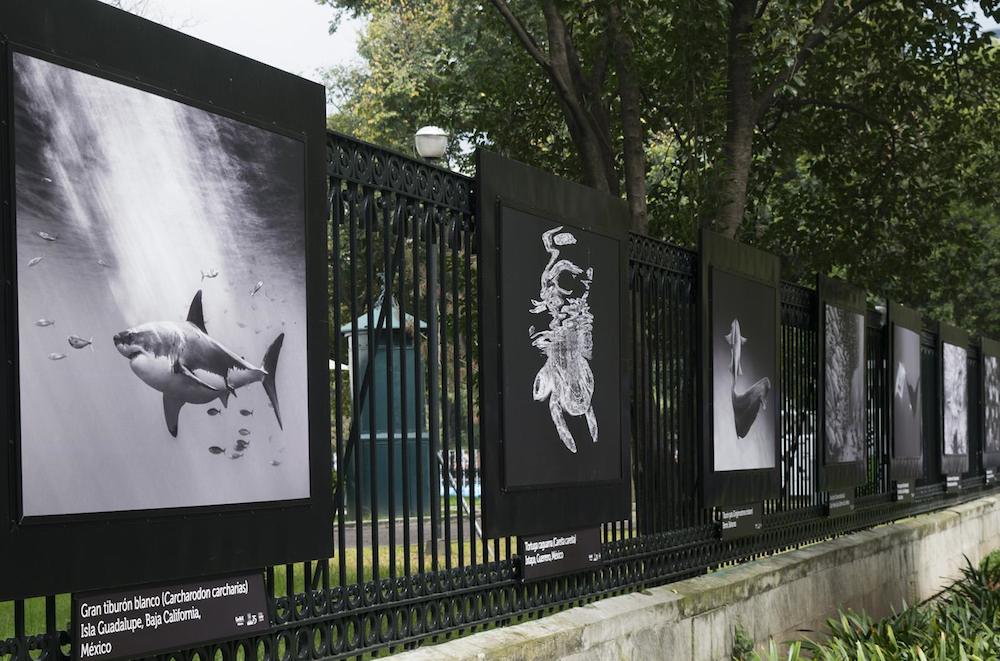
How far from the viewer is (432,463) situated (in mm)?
6605

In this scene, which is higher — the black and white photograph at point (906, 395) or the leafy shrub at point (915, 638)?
the black and white photograph at point (906, 395)

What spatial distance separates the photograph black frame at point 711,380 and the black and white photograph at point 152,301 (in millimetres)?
5247

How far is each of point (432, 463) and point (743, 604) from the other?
171 inches

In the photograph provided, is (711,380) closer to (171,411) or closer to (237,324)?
(237,324)

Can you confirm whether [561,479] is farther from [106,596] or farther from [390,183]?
[106,596]

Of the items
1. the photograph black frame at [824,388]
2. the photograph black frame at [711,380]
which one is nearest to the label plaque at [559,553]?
the photograph black frame at [711,380]

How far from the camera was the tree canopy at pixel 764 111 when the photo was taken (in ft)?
44.8

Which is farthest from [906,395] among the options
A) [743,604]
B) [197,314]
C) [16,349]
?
[16,349]

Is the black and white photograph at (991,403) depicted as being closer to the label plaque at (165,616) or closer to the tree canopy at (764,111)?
the tree canopy at (764,111)

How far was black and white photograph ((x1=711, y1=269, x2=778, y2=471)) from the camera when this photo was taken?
10.6 m

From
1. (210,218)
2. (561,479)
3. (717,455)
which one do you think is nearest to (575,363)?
(561,479)

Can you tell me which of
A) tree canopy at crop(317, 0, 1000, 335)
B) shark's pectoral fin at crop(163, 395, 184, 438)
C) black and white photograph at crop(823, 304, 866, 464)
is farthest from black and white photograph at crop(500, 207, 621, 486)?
black and white photograph at crop(823, 304, 866, 464)

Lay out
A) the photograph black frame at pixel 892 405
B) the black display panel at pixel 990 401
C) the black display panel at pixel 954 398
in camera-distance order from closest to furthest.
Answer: the photograph black frame at pixel 892 405 → the black display panel at pixel 954 398 → the black display panel at pixel 990 401

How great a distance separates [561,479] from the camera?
7867 mm
